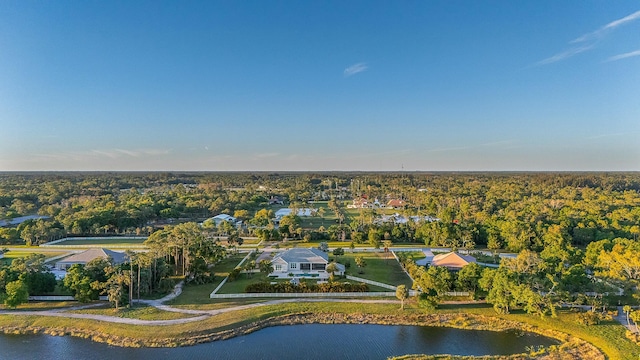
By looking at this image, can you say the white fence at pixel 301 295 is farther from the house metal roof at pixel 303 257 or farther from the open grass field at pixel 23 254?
the open grass field at pixel 23 254

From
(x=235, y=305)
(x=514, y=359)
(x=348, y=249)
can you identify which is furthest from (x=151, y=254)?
(x=514, y=359)

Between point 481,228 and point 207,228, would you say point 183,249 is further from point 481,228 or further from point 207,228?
point 481,228

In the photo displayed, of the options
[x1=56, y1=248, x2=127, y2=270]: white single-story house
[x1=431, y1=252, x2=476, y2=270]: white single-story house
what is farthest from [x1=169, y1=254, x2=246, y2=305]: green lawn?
[x1=431, y1=252, x2=476, y2=270]: white single-story house

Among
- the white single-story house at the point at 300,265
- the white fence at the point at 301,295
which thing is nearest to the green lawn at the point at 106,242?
the white single-story house at the point at 300,265

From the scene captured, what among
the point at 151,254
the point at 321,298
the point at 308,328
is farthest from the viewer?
the point at 151,254

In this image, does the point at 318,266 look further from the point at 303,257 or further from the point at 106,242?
the point at 106,242
